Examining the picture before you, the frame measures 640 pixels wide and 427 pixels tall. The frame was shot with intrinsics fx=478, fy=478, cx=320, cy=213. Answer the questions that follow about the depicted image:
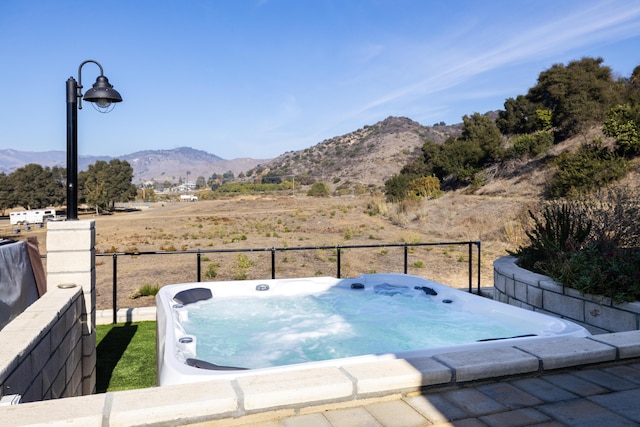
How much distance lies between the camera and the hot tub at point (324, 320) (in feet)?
16.0

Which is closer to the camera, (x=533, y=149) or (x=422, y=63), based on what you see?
(x=422, y=63)

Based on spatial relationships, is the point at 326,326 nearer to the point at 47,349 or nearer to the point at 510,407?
the point at 47,349

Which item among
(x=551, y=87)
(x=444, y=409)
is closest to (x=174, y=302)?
(x=444, y=409)

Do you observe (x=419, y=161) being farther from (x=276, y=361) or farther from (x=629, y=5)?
(x=276, y=361)

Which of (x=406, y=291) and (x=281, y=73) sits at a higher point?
(x=281, y=73)

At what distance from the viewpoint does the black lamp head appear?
16.5ft

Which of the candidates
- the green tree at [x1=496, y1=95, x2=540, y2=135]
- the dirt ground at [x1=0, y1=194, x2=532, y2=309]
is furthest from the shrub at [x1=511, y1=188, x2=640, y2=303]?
the green tree at [x1=496, y1=95, x2=540, y2=135]

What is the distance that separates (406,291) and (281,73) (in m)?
32.5

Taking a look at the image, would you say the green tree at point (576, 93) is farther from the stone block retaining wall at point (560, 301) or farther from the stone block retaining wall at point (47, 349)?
the stone block retaining wall at point (47, 349)

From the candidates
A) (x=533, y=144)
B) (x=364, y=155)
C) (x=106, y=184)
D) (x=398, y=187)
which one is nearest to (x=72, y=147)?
(x=533, y=144)

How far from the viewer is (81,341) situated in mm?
4469

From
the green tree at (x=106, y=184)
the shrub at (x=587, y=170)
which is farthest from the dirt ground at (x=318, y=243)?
the green tree at (x=106, y=184)

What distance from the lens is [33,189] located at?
154 feet

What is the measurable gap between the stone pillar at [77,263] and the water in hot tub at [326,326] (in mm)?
1031
